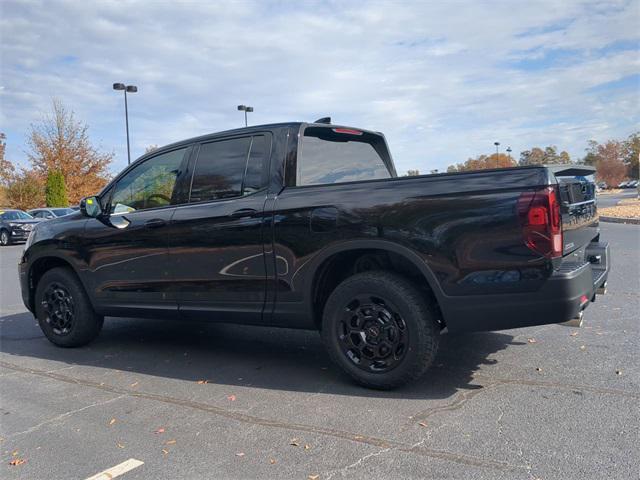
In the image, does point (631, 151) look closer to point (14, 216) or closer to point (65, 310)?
point (14, 216)

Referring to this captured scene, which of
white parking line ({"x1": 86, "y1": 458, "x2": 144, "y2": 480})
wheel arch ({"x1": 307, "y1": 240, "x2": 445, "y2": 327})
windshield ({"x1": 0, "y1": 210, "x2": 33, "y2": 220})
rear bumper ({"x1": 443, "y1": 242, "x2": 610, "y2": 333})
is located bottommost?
white parking line ({"x1": 86, "y1": 458, "x2": 144, "y2": 480})

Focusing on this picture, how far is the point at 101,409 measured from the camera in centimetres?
399

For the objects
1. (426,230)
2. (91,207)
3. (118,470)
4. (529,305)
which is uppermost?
(91,207)

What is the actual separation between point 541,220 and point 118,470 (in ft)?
9.33

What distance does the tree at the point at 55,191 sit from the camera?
39.0 meters

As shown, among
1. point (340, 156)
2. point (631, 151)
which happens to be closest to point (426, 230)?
point (340, 156)

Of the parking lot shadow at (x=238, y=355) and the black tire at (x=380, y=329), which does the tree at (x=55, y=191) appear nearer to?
the parking lot shadow at (x=238, y=355)

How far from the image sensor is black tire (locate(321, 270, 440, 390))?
12.6 ft

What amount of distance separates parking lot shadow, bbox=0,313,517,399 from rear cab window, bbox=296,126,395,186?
158 centimetres

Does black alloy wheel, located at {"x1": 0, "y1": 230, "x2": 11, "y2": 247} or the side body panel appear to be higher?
the side body panel

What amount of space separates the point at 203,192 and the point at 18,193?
46.3 meters

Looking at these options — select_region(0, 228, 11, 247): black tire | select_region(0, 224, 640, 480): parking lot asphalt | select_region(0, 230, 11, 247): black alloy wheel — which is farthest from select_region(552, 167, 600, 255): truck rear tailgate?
select_region(0, 230, 11, 247): black alloy wheel

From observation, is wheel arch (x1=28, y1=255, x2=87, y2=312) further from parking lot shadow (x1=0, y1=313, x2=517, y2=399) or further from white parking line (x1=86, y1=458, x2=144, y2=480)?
white parking line (x1=86, y1=458, x2=144, y2=480)

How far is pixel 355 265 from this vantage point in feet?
14.2
